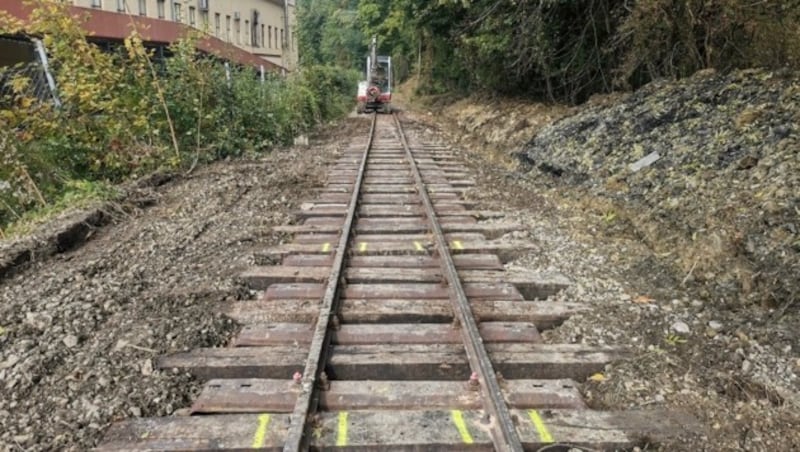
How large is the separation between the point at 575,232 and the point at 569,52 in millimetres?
7730

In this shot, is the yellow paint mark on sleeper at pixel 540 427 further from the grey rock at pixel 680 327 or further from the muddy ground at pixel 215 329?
the grey rock at pixel 680 327

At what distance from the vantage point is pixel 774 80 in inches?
295

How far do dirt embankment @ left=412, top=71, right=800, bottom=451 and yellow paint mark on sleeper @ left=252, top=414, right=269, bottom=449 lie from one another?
1.77 m

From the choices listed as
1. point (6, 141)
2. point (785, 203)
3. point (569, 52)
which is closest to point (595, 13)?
point (569, 52)

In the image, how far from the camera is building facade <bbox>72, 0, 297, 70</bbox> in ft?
88.2

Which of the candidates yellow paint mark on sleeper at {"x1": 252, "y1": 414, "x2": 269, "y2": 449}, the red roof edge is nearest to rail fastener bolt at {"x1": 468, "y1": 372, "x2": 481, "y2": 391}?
yellow paint mark on sleeper at {"x1": 252, "y1": 414, "x2": 269, "y2": 449}

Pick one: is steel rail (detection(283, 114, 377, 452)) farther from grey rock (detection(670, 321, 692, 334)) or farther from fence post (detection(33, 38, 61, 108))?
fence post (detection(33, 38, 61, 108))

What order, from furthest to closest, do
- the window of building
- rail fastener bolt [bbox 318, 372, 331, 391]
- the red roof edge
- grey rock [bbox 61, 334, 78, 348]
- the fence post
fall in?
the red roof edge < the window of building < the fence post < grey rock [bbox 61, 334, 78, 348] < rail fastener bolt [bbox 318, 372, 331, 391]

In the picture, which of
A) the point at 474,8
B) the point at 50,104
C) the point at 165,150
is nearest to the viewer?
the point at 50,104

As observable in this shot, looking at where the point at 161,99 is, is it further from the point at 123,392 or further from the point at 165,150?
the point at 123,392

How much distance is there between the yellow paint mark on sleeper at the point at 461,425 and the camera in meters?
2.84

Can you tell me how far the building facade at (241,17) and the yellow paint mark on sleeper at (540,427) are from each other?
66.1 ft

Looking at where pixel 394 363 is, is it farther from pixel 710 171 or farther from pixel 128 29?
pixel 128 29

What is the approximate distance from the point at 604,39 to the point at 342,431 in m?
11.3
